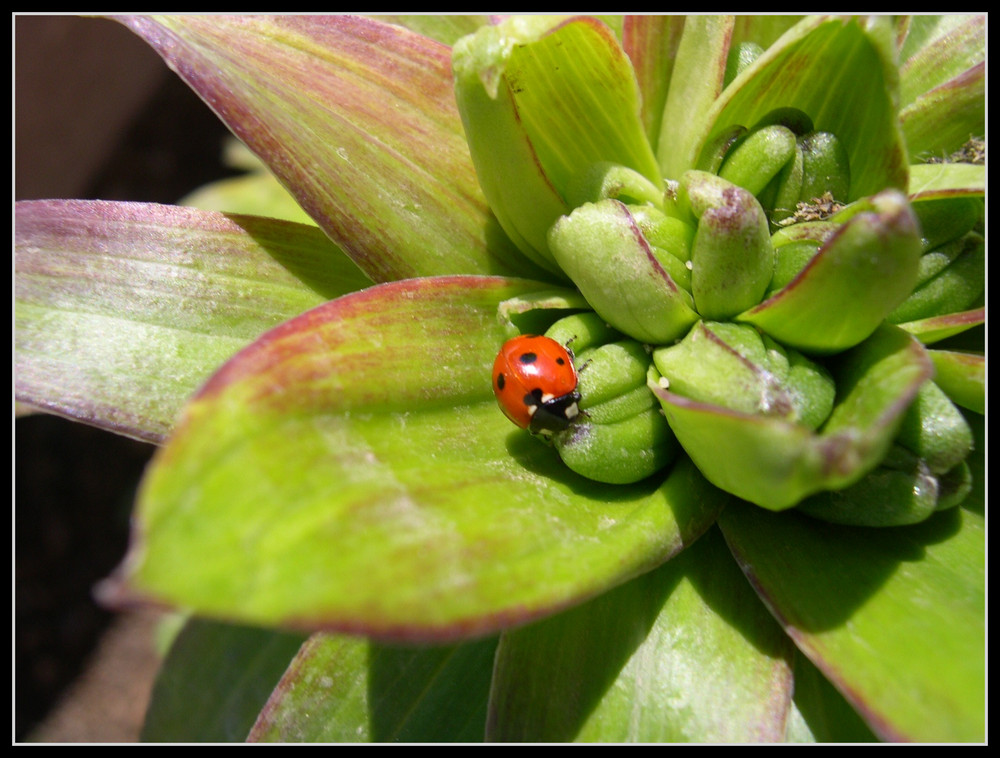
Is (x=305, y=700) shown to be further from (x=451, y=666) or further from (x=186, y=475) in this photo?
(x=186, y=475)

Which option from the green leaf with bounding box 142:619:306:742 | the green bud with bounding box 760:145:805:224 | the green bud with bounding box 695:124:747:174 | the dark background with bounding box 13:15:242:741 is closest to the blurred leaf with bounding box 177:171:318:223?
the dark background with bounding box 13:15:242:741

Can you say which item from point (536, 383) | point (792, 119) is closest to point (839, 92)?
point (792, 119)

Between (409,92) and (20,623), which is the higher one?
(409,92)

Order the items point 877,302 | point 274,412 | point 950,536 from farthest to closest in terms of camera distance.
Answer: point 950,536 → point 877,302 → point 274,412

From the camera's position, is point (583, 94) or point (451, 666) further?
point (451, 666)

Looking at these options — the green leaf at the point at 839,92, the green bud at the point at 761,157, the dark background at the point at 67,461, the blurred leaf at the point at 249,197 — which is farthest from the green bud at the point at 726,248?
the dark background at the point at 67,461

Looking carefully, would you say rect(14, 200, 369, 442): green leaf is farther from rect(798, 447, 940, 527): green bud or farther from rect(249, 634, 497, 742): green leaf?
rect(798, 447, 940, 527): green bud

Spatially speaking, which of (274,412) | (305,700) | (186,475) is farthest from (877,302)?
(305,700)
